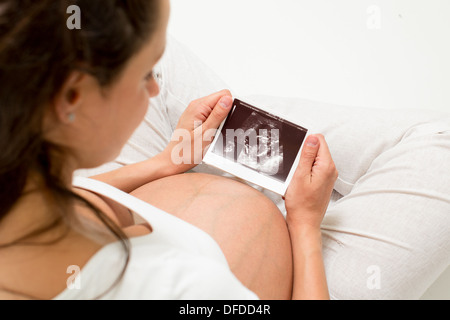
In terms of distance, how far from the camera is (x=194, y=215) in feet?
2.85

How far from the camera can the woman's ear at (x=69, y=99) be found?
510 mm

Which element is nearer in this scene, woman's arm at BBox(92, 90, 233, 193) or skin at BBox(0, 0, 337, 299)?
skin at BBox(0, 0, 337, 299)

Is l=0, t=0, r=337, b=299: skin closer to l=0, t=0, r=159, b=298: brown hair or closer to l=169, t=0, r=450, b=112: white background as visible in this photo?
l=0, t=0, r=159, b=298: brown hair

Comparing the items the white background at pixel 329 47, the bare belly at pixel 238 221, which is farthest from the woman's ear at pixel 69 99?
the white background at pixel 329 47

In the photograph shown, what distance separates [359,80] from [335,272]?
84cm

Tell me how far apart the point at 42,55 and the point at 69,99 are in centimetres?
7

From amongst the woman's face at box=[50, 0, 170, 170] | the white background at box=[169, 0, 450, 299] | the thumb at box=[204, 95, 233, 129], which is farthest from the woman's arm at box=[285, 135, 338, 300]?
the white background at box=[169, 0, 450, 299]

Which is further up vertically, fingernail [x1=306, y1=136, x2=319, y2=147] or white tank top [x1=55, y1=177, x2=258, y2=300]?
fingernail [x1=306, y1=136, x2=319, y2=147]

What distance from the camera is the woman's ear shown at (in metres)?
0.51

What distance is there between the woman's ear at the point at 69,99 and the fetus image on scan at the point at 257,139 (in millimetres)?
513

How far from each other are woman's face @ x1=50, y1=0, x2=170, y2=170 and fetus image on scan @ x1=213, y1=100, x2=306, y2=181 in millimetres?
399

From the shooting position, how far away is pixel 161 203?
0.91 meters

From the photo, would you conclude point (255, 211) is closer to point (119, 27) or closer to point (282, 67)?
point (119, 27)

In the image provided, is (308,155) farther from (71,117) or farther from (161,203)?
(71,117)
